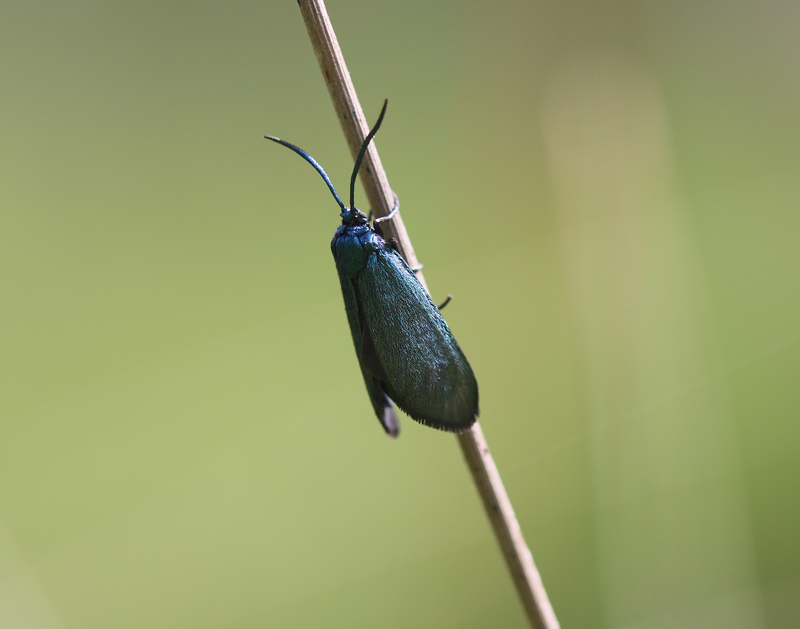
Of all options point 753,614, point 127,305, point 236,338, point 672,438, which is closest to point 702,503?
point 672,438

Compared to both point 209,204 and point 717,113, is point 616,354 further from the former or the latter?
point 209,204

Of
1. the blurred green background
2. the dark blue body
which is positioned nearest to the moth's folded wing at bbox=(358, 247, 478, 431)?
the dark blue body

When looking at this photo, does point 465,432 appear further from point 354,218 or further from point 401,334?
point 354,218

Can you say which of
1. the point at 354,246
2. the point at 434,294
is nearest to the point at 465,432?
the point at 354,246

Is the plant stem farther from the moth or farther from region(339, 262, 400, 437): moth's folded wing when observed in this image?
region(339, 262, 400, 437): moth's folded wing

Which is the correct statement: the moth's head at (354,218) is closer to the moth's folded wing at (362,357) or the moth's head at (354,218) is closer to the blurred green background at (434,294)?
the moth's folded wing at (362,357)

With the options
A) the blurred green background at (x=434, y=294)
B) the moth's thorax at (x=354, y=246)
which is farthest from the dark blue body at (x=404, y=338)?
the blurred green background at (x=434, y=294)
